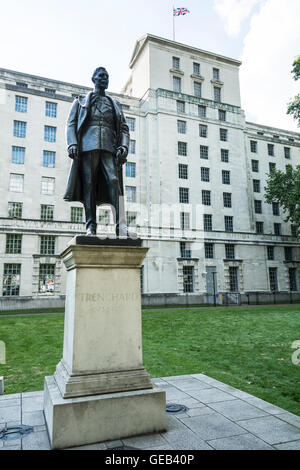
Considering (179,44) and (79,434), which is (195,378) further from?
(179,44)

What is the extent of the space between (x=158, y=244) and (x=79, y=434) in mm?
31898

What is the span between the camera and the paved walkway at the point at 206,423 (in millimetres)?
3709

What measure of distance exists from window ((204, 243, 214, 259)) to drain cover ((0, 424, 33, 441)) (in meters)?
35.3

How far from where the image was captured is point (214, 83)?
43719 millimetres

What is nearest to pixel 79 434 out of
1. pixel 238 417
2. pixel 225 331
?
pixel 238 417

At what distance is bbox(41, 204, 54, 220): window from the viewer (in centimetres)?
3328

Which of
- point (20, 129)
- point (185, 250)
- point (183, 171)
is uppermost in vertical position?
point (20, 129)

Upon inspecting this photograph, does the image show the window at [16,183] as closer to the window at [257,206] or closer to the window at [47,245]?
the window at [47,245]

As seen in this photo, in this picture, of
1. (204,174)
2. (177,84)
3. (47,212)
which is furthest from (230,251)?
(177,84)

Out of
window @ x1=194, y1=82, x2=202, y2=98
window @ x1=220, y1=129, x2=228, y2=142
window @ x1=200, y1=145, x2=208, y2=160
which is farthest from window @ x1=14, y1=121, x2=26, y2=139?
window @ x1=220, y1=129, x2=228, y2=142

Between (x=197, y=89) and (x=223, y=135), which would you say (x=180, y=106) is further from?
(x=223, y=135)

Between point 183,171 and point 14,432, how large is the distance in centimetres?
3716

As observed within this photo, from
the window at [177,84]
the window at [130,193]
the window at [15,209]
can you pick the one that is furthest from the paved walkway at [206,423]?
the window at [177,84]

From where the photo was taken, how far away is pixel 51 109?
3559cm
